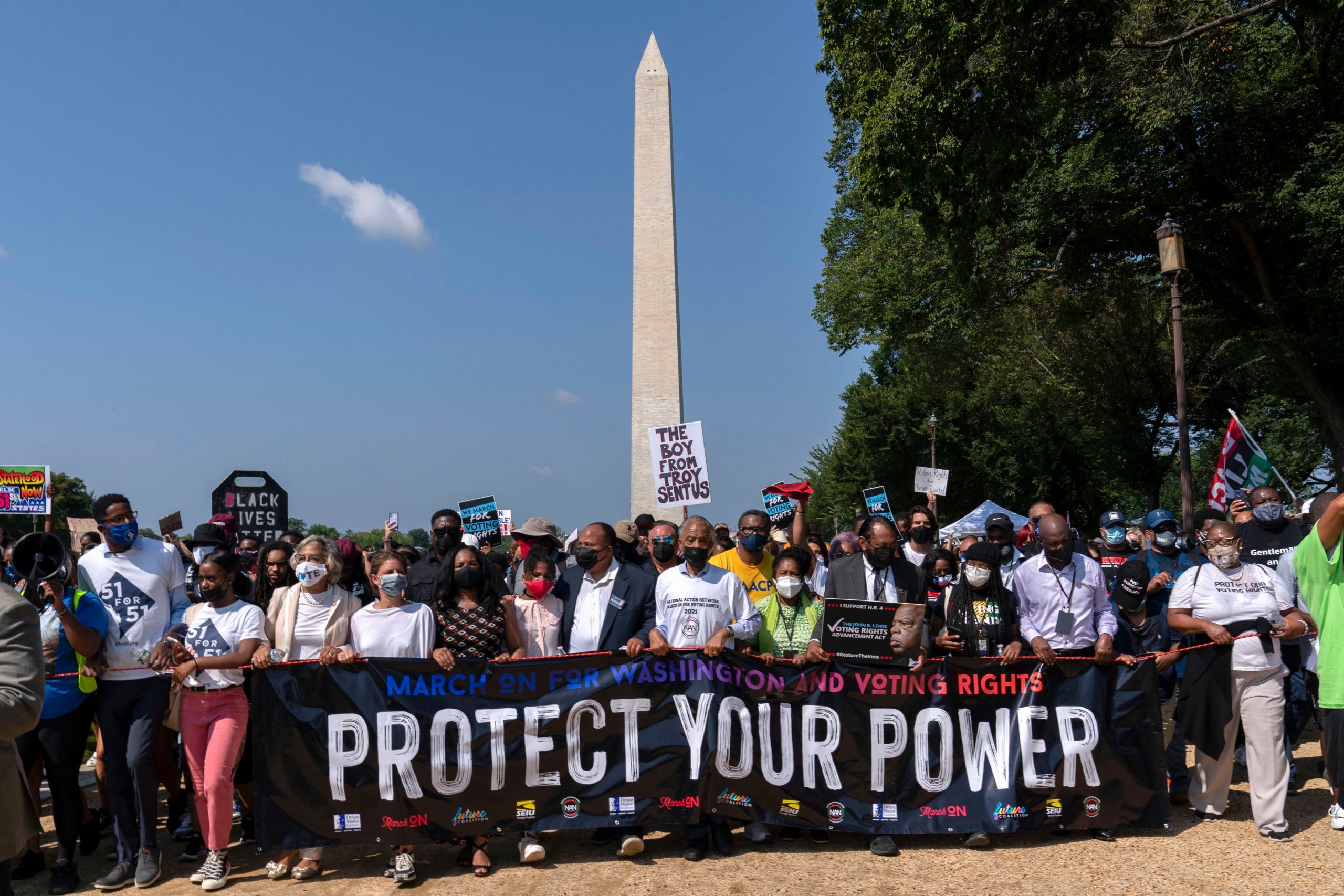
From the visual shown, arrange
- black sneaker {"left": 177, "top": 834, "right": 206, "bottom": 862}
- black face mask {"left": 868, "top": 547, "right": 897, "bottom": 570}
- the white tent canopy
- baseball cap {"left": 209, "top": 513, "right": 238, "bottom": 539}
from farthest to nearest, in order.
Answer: the white tent canopy → baseball cap {"left": 209, "top": 513, "right": 238, "bottom": 539} → black face mask {"left": 868, "top": 547, "right": 897, "bottom": 570} → black sneaker {"left": 177, "top": 834, "right": 206, "bottom": 862}

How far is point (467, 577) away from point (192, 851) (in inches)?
92.5

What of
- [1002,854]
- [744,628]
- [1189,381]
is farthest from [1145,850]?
[1189,381]

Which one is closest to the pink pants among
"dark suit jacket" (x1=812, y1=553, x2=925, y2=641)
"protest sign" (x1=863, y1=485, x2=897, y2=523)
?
"dark suit jacket" (x1=812, y1=553, x2=925, y2=641)

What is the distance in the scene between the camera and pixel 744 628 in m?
6.21

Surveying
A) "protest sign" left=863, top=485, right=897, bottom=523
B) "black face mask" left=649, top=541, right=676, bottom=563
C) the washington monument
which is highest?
the washington monument

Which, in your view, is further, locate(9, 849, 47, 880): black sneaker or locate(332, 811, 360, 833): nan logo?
locate(9, 849, 47, 880): black sneaker

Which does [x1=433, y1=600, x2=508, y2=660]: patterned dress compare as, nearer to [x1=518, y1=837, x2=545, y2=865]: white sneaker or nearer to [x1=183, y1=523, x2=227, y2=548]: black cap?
[x1=518, y1=837, x2=545, y2=865]: white sneaker

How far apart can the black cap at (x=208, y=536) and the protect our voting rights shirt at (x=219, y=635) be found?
1965 millimetres

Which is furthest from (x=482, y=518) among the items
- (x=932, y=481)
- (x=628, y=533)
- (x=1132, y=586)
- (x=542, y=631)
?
(x=932, y=481)

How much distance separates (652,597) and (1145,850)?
10.8 ft

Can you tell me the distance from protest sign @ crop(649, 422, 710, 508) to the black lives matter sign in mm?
4193

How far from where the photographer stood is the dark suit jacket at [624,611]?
250 inches

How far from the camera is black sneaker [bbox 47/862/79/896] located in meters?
5.61

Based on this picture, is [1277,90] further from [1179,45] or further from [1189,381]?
[1189,381]
